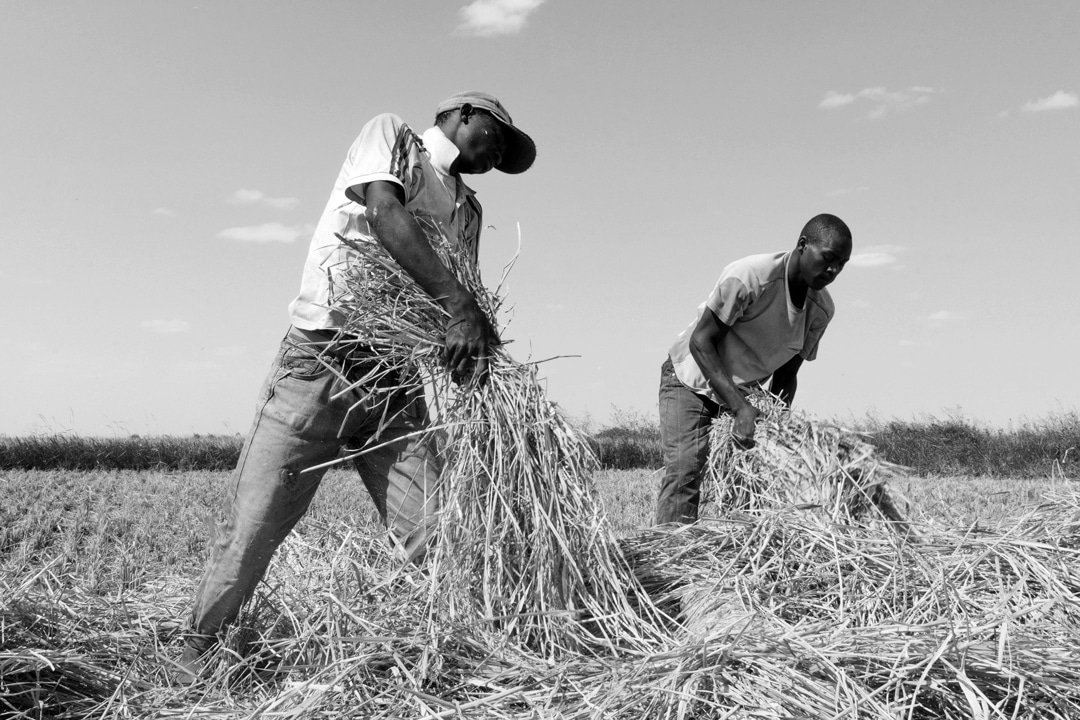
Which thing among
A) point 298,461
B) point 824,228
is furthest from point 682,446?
point 298,461

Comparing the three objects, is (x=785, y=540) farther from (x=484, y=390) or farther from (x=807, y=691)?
(x=484, y=390)

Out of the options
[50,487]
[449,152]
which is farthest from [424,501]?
[50,487]

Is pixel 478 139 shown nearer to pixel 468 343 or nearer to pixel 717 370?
pixel 468 343

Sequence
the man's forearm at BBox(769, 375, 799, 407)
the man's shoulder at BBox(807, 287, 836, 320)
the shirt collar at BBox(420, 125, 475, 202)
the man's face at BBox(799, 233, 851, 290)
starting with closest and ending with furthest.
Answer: the shirt collar at BBox(420, 125, 475, 202)
the man's face at BBox(799, 233, 851, 290)
the man's shoulder at BBox(807, 287, 836, 320)
the man's forearm at BBox(769, 375, 799, 407)

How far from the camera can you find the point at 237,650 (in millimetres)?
2889

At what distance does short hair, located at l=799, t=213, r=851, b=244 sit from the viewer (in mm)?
3830

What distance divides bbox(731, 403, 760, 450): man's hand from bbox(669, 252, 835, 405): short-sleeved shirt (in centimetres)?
18

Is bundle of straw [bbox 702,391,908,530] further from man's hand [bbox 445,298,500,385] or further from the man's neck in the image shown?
man's hand [bbox 445,298,500,385]

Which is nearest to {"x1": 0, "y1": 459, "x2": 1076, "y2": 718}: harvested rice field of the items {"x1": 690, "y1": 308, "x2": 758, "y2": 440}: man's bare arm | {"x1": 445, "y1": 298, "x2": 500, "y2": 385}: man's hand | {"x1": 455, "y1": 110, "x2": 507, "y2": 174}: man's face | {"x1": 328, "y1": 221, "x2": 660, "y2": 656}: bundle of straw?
{"x1": 328, "y1": 221, "x2": 660, "y2": 656}: bundle of straw

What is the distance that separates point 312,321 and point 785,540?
1.79 meters

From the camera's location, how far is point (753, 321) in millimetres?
4023

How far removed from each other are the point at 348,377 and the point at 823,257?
210 cm

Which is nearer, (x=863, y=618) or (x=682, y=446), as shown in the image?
(x=863, y=618)

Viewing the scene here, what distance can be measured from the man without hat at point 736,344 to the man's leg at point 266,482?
166cm
